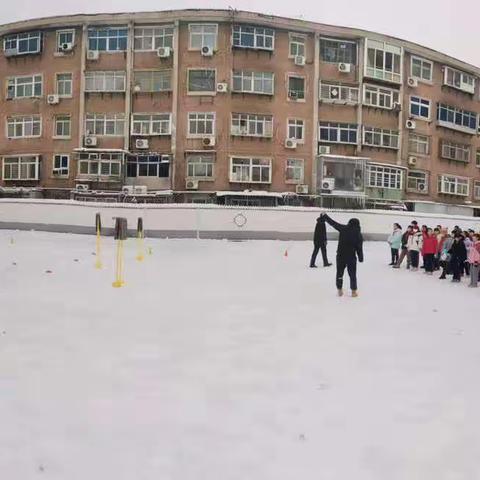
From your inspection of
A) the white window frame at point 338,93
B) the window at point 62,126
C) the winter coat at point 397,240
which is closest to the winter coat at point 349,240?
the winter coat at point 397,240

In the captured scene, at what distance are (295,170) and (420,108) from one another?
34.3 ft

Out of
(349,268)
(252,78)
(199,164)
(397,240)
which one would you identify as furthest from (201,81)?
(349,268)

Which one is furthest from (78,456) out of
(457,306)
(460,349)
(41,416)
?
(457,306)

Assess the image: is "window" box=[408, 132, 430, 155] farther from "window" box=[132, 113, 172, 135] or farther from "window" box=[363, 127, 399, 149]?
"window" box=[132, 113, 172, 135]

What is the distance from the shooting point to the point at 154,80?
104 ft

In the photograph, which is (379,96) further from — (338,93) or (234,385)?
(234,385)

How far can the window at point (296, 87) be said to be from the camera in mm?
32406

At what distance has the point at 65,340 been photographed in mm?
6930

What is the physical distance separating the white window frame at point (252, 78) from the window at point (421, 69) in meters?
10.1

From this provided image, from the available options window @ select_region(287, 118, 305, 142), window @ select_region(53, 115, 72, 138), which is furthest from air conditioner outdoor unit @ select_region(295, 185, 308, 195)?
window @ select_region(53, 115, 72, 138)

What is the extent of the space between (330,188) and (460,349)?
83.1 feet

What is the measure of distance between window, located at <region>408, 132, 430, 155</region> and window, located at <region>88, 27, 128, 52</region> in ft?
62.3

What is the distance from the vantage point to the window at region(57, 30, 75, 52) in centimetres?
3253

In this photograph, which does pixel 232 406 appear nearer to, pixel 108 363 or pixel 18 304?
pixel 108 363
